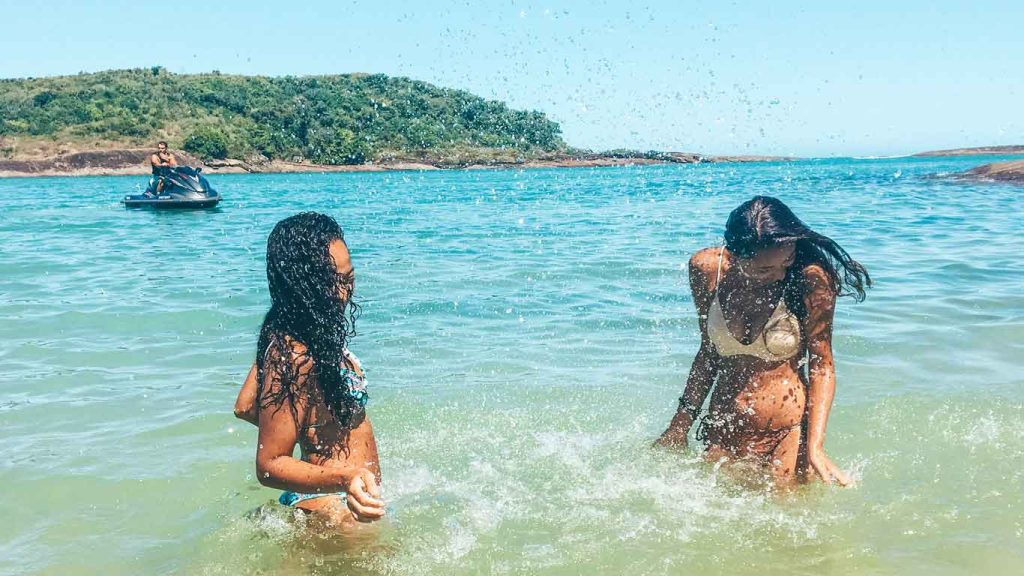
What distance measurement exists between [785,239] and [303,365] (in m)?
2.23

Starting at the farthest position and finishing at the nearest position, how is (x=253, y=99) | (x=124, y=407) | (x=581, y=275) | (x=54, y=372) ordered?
(x=253, y=99), (x=581, y=275), (x=54, y=372), (x=124, y=407)

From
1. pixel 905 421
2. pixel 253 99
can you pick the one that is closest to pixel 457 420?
pixel 905 421

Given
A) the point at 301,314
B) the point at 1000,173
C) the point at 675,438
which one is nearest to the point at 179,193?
the point at 675,438

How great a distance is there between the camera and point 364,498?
2744 millimetres

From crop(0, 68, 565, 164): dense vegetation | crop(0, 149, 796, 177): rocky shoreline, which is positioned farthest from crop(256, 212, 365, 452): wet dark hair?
crop(0, 68, 565, 164): dense vegetation

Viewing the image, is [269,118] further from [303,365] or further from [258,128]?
[303,365]

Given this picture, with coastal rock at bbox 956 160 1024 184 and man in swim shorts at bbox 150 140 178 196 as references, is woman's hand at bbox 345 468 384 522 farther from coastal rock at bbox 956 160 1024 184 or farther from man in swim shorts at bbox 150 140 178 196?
coastal rock at bbox 956 160 1024 184

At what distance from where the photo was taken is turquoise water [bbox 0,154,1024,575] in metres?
3.78

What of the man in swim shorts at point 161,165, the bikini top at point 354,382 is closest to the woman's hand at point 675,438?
the bikini top at point 354,382

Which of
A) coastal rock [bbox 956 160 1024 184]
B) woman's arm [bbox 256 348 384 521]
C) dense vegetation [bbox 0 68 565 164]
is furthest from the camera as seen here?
dense vegetation [bbox 0 68 565 164]

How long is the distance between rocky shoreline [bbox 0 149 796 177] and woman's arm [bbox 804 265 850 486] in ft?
150

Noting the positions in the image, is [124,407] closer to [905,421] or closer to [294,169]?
[905,421]

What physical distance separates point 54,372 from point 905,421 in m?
6.88

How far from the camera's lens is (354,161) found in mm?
86500
